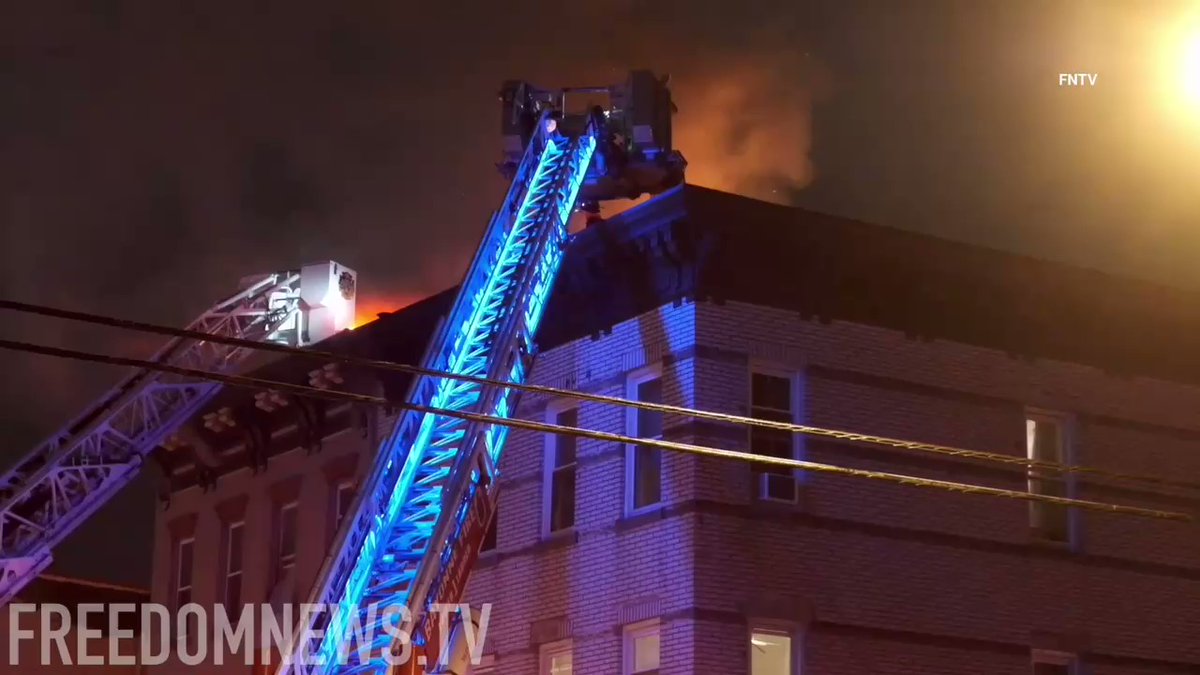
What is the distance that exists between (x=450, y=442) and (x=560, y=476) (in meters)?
3.70

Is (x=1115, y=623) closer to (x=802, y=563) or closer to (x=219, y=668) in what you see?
(x=802, y=563)

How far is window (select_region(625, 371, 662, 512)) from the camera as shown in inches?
760

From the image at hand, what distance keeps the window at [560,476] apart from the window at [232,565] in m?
7.79

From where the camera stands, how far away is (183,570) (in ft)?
93.6

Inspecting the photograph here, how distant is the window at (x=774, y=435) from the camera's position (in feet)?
62.6

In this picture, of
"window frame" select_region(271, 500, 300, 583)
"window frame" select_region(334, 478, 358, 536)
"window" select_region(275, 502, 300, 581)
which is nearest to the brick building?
"window frame" select_region(334, 478, 358, 536)

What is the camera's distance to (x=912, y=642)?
18953 millimetres

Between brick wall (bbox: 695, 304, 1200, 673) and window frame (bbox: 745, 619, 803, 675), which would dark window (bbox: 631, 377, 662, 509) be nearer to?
brick wall (bbox: 695, 304, 1200, 673)

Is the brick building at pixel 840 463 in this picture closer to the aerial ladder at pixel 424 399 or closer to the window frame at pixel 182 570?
the aerial ladder at pixel 424 399

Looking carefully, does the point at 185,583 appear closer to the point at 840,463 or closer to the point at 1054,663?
the point at 840,463

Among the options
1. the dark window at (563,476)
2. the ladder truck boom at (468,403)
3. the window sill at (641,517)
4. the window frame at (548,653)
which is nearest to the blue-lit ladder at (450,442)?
the ladder truck boom at (468,403)

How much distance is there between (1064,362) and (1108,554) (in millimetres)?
2362

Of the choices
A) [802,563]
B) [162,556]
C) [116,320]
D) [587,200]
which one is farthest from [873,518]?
[162,556]

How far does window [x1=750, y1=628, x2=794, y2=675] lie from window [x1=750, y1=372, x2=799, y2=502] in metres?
1.50
